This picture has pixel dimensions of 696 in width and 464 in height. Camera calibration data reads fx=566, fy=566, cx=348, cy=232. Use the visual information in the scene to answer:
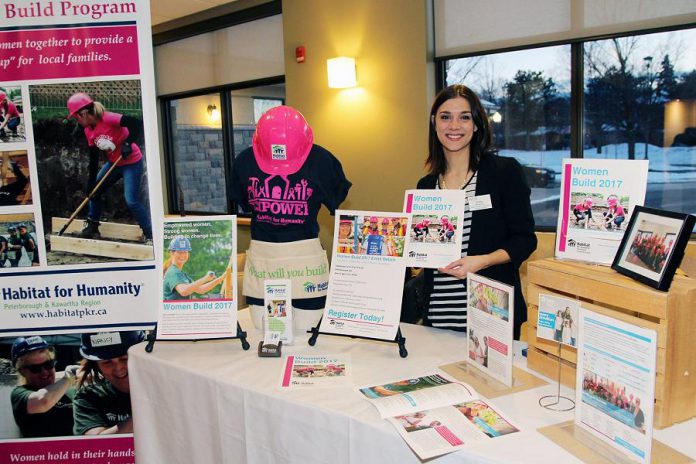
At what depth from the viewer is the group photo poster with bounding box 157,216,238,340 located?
1.78 m

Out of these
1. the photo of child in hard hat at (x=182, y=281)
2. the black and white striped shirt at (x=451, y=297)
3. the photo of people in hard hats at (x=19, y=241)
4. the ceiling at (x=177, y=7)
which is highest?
the ceiling at (x=177, y=7)

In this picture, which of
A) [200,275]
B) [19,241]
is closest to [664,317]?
[200,275]

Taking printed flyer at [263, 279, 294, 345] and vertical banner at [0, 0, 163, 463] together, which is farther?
vertical banner at [0, 0, 163, 463]

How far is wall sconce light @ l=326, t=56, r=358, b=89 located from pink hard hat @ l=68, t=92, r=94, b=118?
8.54 ft

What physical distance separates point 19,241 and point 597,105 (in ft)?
10.9

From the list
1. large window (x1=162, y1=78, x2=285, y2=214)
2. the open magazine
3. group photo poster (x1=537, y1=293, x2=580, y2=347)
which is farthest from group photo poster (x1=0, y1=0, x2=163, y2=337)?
large window (x1=162, y1=78, x2=285, y2=214)

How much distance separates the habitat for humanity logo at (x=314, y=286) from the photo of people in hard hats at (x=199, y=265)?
234 mm

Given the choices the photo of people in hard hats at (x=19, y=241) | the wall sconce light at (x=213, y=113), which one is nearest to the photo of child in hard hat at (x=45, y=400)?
the photo of people in hard hats at (x=19, y=241)

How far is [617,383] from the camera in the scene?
107 cm

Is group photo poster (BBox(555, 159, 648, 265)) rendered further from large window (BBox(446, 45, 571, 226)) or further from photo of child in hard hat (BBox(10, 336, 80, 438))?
large window (BBox(446, 45, 571, 226))

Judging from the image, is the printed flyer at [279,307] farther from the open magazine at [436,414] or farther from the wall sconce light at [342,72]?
the wall sconce light at [342,72]

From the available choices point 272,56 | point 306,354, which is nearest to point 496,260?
point 306,354

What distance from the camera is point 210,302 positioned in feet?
5.85

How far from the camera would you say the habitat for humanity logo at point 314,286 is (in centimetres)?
184
